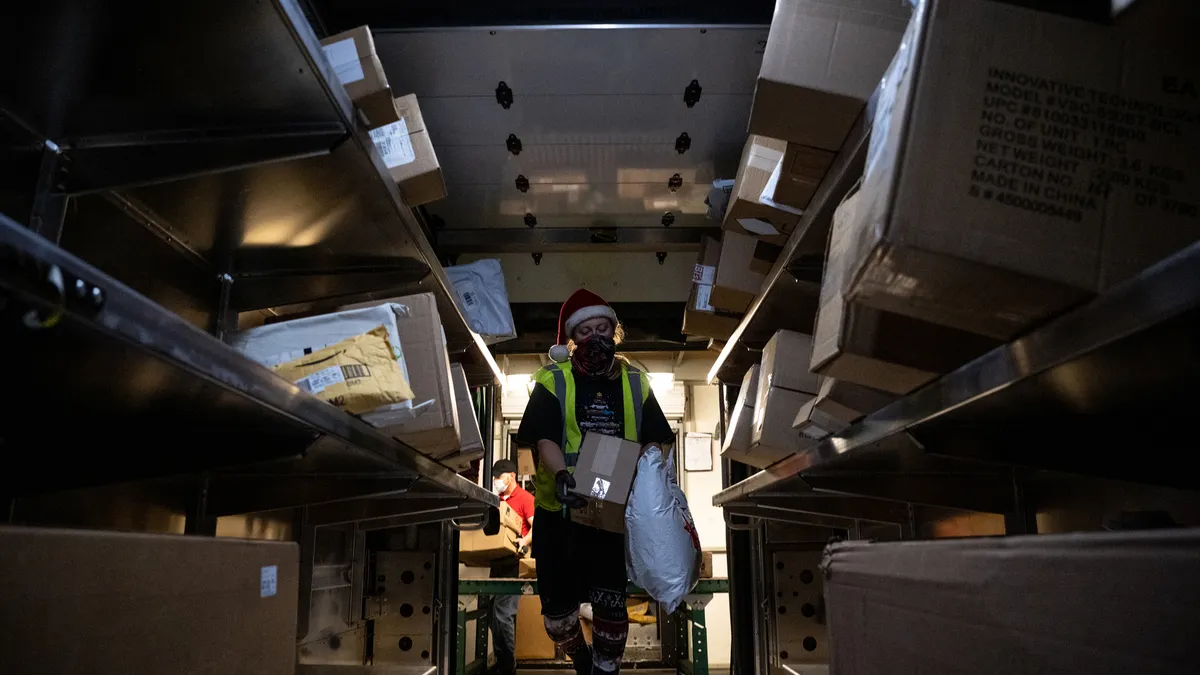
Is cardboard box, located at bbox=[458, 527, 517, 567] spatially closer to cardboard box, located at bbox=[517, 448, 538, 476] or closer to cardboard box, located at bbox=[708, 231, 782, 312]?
cardboard box, located at bbox=[517, 448, 538, 476]

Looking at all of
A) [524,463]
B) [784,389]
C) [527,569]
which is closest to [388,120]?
[784,389]

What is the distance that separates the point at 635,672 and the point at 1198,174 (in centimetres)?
426

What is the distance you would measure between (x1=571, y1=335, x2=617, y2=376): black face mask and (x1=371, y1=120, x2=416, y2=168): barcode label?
3.40ft

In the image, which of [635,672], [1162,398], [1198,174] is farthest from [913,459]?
[635,672]

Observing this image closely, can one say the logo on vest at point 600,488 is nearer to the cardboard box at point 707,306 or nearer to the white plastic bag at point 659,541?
the white plastic bag at point 659,541

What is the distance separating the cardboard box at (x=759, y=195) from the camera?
2176mm

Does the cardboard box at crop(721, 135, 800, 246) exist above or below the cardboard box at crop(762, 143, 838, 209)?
above

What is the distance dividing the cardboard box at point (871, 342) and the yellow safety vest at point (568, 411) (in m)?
1.48

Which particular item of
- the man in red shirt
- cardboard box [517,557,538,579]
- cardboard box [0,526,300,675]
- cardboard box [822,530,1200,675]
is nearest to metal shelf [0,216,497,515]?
cardboard box [0,526,300,675]

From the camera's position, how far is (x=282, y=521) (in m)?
2.47

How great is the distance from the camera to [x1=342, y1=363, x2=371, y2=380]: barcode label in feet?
4.80

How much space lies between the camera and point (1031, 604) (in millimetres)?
679

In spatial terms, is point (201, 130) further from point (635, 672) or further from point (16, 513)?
point (635, 672)

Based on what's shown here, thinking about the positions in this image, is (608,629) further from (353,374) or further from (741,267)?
(353,374)
